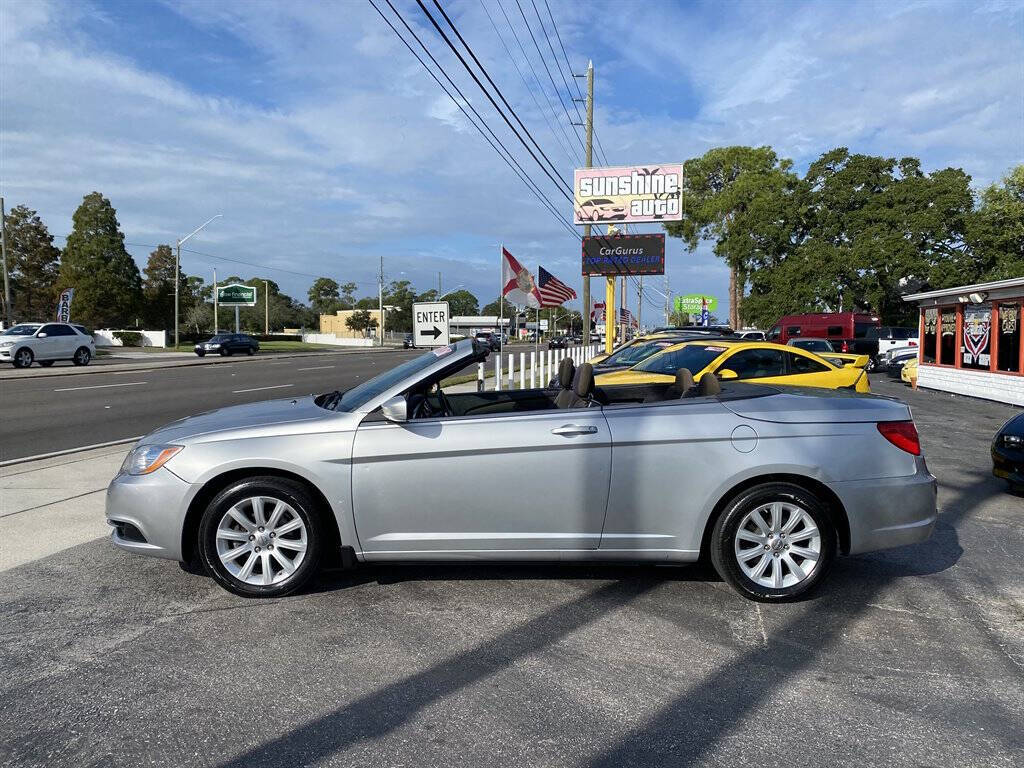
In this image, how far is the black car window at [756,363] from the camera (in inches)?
448

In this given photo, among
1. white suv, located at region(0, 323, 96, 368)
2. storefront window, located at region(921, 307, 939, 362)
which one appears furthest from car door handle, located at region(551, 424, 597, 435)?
white suv, located at region(0, 323, 96, 368)

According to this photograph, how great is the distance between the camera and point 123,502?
14.3ft

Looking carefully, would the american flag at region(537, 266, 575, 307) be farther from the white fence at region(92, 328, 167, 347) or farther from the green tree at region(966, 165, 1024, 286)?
the white fence at region(92, 328, 167, 347)

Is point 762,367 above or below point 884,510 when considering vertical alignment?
above

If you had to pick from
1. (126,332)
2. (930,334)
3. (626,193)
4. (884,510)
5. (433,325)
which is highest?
(626,193)

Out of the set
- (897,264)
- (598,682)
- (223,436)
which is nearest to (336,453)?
(223,436)

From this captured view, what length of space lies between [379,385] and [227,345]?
42.9 m

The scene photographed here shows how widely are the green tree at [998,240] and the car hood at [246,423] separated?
1681 inches

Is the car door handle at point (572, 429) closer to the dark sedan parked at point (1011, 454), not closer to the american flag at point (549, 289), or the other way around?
the dark sedan parked at point (1011, 454)

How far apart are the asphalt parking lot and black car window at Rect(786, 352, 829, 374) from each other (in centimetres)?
674

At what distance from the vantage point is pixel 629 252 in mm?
28625

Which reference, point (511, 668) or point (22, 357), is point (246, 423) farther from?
point (22, 357)

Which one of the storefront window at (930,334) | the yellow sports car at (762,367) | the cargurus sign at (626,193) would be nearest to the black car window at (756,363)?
the yellow sports car at (762,367)

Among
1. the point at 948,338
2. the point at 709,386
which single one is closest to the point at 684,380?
the point at 709,386
